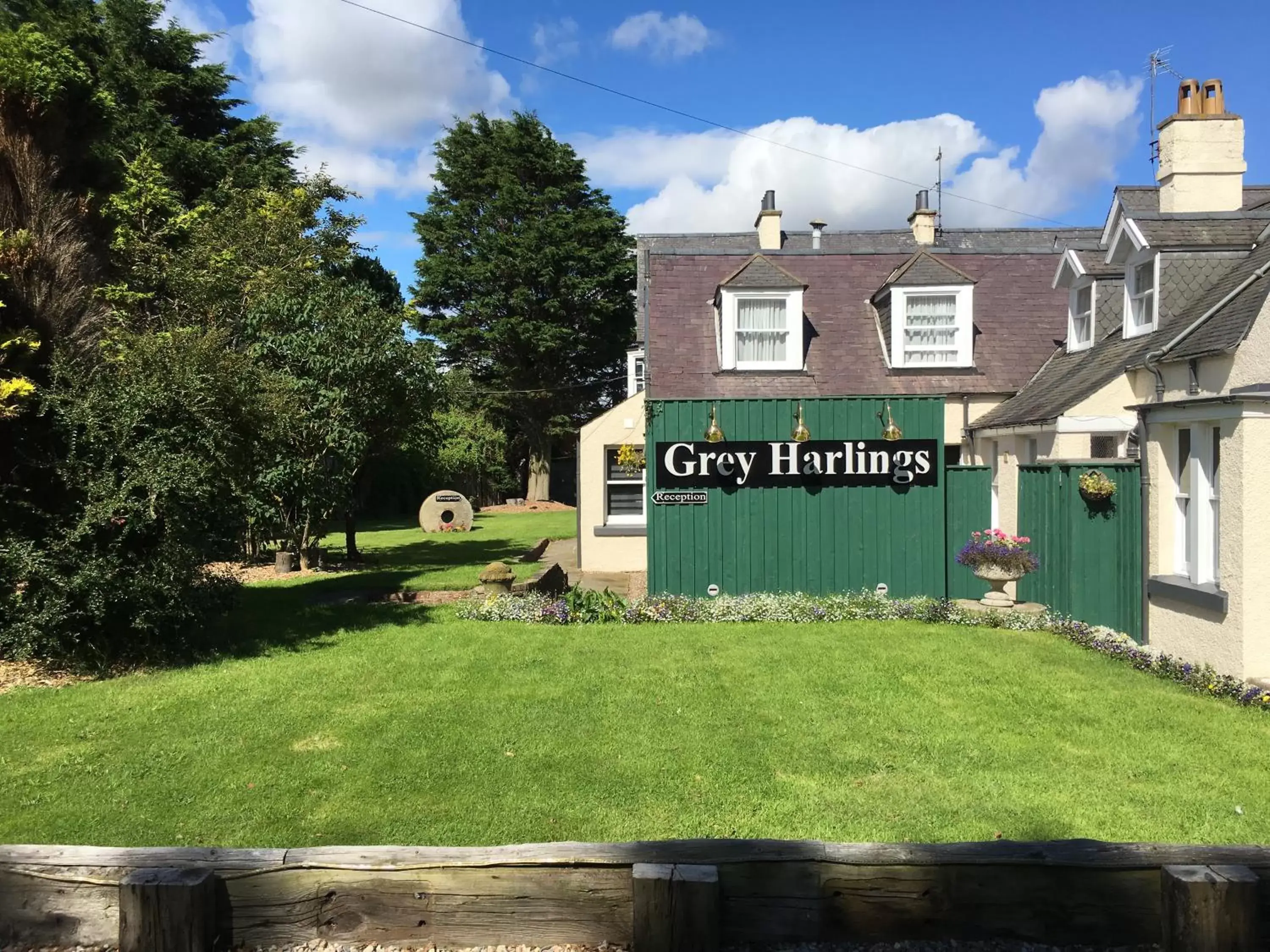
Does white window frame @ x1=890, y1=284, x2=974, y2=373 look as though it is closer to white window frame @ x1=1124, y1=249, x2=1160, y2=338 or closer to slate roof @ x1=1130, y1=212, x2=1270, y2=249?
white window frame @ x1=1124, y1=249, x2=1160, y2=338

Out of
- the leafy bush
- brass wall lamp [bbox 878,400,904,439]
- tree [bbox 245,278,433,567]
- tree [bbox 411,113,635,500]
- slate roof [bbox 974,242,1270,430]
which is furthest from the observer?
tree [bbox 411,113,635,500]

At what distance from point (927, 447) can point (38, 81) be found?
39.7ft

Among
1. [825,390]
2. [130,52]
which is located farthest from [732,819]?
[130,52]

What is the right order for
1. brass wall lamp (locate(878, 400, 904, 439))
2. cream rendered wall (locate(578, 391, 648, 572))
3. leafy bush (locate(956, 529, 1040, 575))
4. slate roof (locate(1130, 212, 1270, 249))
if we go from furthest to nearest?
cream rendered wall (locate(578, 391, 648, 572)) → brass wall lamp (locate(878, 400, 904, 439)) → leafy bush (locate(956, 529, 1040, 575)) → slate roof (locate(1130, 212, 1270, 249))

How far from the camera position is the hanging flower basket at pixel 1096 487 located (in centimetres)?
1018

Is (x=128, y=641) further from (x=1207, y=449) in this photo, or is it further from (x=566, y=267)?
(x=566, y=267)

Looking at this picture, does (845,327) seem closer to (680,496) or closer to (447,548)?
(680,496)

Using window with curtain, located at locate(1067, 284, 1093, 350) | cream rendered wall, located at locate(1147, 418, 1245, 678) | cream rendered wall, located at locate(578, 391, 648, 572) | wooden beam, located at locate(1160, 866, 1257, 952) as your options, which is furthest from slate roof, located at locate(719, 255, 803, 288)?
wooden beam, located at locate(1160, 866, 1257, 952)

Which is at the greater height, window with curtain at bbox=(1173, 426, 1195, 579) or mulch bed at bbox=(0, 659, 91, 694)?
window with curtain at bbox=(1173, 426, 1195, 579)

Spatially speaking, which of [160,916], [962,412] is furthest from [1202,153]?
[160,916]

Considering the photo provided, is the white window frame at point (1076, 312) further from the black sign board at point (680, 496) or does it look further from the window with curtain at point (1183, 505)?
the black sign board at point (680, 496)

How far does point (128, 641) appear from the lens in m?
9.10

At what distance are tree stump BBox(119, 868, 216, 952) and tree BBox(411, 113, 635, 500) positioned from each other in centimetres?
3452

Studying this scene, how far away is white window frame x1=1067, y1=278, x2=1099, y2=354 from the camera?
13.7 metres
